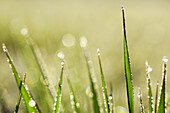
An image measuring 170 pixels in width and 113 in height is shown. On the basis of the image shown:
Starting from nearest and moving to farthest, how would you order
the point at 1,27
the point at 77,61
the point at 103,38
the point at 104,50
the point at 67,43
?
1. the point at 77,61
2. the point at 67,43
3. the point at 104,50
4. the point at 1,27
5. the point at 103,38

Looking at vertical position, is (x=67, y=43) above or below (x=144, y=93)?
above

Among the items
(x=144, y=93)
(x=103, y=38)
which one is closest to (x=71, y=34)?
(x=103, y=38)

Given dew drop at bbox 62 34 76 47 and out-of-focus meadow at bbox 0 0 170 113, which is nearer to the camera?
out-of-focus meadow at bbox 0 0 170 113

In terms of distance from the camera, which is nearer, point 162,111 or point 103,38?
point 162,111

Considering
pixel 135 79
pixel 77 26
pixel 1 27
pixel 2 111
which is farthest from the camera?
pixel 77 26

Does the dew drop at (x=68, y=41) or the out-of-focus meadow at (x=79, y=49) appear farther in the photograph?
the dew drop at (x=68, y=41)

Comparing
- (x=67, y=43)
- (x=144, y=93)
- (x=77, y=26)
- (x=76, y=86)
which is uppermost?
(x=77, y=26)

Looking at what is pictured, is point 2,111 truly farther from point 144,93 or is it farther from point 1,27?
point 1,27

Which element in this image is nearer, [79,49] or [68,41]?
[79,49]
